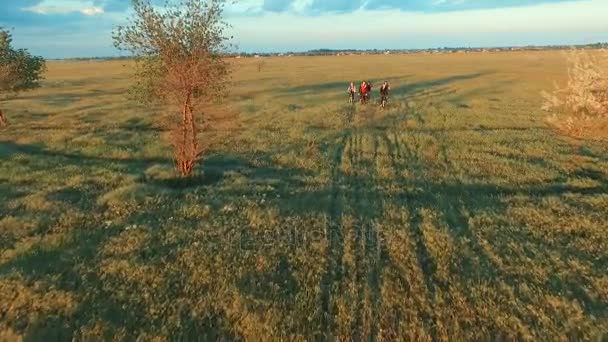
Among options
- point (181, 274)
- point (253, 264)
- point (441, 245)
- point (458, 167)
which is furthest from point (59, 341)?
point (458, 167)

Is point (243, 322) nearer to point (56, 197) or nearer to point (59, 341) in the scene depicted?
point (59, 341)

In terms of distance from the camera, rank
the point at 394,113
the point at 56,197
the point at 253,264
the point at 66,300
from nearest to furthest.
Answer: the point at 66,300
the point at 253,264
the point at 56,197
the point at 394,113

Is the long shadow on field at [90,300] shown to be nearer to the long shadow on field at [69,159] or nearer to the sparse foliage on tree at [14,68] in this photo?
the long shadow on field at [69,159]

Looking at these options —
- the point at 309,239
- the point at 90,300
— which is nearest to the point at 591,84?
the point at 309,239

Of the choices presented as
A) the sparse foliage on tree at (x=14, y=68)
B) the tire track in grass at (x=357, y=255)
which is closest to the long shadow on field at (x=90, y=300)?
the tire track in grass at (x=357, y=255)

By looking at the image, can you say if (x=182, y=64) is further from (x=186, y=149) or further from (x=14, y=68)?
(x=14, y=68)

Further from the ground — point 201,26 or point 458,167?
point 201,26

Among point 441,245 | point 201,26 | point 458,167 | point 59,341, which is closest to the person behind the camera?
point 59,341

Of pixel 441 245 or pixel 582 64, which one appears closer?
pixel 441 245
